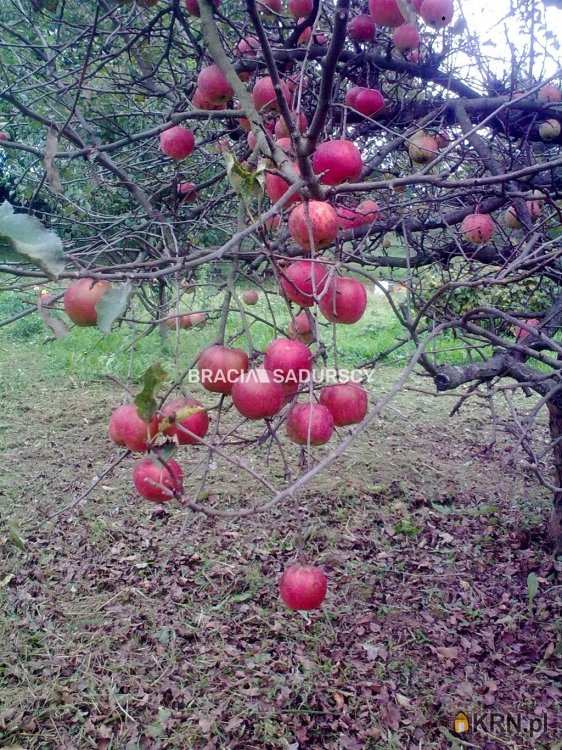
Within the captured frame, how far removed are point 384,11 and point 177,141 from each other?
0.68 metres

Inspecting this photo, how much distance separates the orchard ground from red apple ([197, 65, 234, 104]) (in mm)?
671

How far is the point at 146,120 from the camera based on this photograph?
3.35 m

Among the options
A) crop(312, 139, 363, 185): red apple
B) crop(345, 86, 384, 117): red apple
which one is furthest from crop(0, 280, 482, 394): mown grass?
crop(312, 139, 363, 185): red apple

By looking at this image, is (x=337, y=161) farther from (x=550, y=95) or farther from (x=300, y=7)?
(x=550, y=95)

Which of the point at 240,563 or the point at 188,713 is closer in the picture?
the point at 188,713

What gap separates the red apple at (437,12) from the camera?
168 cm

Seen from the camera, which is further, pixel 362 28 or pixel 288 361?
pixel 362 28

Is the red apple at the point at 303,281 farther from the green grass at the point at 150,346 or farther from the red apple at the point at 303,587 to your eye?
the green grass at the point at 150,346

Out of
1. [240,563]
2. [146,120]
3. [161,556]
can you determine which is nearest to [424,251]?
[240,563]

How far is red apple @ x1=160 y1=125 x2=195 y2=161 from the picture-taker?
1715 millimetres

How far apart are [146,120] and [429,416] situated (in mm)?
2800

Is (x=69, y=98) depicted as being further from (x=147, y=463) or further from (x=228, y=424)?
(x=147, y=463)

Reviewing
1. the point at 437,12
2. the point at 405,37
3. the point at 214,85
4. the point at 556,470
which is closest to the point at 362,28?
the point at 405,37

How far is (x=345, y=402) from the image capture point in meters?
1.09
